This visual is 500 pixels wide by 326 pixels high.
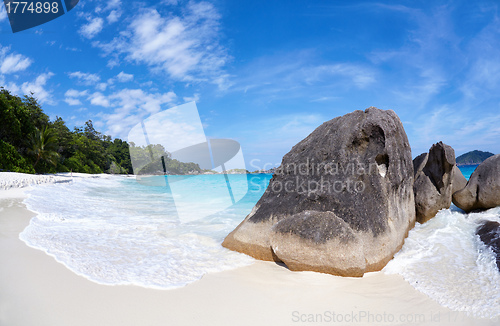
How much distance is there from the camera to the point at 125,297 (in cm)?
334

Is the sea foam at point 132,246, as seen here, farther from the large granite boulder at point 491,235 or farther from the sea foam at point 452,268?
the large granite boulder at point 491,235

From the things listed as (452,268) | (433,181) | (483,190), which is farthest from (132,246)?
(483,190)

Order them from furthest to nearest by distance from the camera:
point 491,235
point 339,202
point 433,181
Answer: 1. point 433,181
2. point 491,235
3. point 339,202

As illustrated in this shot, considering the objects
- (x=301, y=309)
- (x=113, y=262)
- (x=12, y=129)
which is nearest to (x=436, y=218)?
(x=301, y=309)

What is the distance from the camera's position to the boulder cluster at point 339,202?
424 cm

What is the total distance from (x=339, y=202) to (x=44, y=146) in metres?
34.0

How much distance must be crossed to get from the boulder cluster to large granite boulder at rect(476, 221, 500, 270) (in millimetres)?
1519

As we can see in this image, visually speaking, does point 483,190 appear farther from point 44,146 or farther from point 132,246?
point 44,146

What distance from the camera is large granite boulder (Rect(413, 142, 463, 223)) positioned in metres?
8.42

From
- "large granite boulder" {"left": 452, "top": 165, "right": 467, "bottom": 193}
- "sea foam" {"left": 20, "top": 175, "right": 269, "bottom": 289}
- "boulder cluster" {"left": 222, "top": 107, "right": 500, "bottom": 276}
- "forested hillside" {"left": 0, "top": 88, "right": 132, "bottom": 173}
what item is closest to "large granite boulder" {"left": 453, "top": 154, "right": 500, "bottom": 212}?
"large granite boulder" {"left": 452, "top": 165, "right": 467, "bottom": 193}

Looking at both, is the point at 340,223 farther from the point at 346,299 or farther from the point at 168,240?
the point at 168,240

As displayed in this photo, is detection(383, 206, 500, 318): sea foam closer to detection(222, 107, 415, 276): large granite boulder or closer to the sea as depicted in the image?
the sea

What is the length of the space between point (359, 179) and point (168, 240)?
4.13 meters

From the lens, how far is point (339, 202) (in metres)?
4.92
